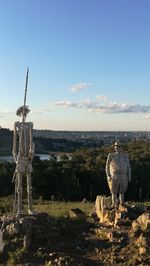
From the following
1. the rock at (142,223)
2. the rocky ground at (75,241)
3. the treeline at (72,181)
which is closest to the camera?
the rocky ground at (75,241)

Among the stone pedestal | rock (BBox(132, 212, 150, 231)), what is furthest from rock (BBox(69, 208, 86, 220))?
rock (BBox(132, 212, 150, 231))

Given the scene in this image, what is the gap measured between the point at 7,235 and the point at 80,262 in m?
2.81

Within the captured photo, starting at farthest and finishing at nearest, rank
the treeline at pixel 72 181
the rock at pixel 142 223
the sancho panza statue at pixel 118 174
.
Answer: the treeline at pixel 72 181, the sancho panza statue at pixel 118 174, the rock at pixel 142 223

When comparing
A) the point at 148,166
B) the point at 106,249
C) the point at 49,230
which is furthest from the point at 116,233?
the point at 148,166

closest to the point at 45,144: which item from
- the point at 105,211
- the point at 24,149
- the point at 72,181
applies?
the point at 72,181

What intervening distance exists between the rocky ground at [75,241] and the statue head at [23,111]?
3094 mm

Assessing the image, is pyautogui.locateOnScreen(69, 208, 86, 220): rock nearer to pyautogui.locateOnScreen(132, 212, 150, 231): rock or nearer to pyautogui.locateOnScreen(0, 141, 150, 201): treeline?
pyautogui.locateOnScreen(132, 212, 150, 231): rock

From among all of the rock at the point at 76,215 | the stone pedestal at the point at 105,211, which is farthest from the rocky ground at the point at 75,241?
the rock at the point at 76,215

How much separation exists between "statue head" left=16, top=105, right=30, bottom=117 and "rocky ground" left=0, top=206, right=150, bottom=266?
10.2ft

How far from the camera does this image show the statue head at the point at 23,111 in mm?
15648

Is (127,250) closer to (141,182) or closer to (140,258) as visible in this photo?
(140,258)

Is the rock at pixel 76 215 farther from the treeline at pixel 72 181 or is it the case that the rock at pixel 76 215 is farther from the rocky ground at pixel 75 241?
the treeline at pixel 72 181

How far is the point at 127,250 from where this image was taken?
506 inches

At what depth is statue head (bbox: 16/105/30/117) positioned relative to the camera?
1565cm
